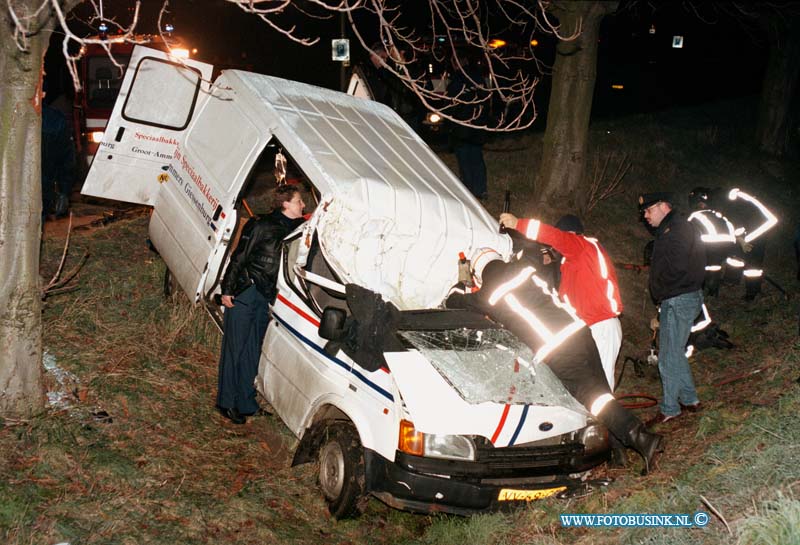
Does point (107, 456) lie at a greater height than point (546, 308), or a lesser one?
lesser

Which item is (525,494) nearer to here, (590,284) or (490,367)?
(490,367)

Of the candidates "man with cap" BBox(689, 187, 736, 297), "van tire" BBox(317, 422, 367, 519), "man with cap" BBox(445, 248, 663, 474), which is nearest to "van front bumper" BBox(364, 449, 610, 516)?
"van tire" BBox(317, 422, 367, 519)

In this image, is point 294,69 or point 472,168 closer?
point 472,168

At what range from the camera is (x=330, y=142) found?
636 cm

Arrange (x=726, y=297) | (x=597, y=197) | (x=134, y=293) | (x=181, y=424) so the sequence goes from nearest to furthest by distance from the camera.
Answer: (x=181, y=424), (x=134, y=293), (x=726, y=297), (x=597, y=197)

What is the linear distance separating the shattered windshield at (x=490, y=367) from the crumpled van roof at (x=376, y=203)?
94cm

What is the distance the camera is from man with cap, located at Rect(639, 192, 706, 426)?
6.34 meters

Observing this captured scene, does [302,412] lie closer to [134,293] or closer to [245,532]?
[245,532]

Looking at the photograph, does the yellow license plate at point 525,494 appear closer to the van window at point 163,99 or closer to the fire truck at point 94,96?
the van window at point 163,99

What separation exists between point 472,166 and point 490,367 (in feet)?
20.3

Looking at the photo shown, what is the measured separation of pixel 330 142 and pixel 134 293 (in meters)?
2.81

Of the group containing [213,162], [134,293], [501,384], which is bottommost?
[134,293]

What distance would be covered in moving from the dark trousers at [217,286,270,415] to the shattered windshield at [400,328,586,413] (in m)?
1.56

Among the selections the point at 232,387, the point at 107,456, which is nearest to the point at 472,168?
the point at 232,387
